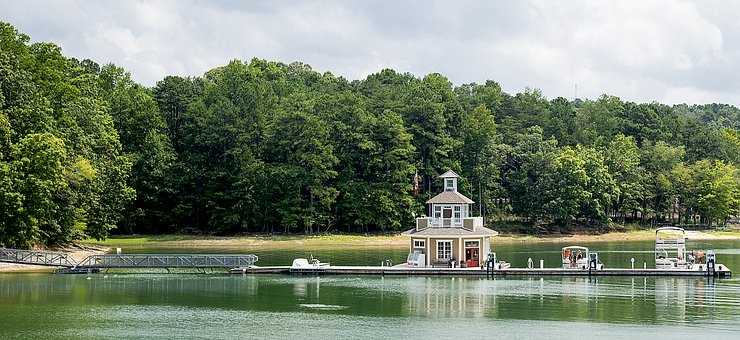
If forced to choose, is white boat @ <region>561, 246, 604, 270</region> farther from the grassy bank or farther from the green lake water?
the grassy bank

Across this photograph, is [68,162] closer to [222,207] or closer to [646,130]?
[222,207]

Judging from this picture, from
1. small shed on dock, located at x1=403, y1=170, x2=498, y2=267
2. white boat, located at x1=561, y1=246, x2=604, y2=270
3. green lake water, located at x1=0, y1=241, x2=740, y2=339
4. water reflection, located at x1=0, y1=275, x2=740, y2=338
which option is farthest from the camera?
small shed on dock, located at x1=403, y1=170, x2=498, y2=267

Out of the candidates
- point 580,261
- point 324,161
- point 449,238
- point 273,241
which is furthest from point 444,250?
point 324,161

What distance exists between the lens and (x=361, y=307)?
48.4 meters

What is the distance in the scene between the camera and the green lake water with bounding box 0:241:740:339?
40.6 metres

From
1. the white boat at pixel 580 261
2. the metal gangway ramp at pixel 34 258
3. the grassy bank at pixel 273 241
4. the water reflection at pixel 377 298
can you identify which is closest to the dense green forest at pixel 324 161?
the grassy bank at pixel 273 241

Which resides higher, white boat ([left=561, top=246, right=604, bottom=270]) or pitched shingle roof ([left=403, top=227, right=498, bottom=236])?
pitched shingle roof ([left=403, top=227, right=498, bottom=236])

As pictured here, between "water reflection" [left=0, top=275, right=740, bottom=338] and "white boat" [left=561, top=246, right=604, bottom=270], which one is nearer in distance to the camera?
"water reflection" [left=0, top=275, right=740, bottom=338]

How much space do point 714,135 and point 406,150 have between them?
55.3 meters

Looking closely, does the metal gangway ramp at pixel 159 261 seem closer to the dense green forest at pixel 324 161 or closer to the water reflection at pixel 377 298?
the water reflection at pixel 377 298

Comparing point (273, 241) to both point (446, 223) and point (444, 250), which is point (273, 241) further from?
point (446, 223)

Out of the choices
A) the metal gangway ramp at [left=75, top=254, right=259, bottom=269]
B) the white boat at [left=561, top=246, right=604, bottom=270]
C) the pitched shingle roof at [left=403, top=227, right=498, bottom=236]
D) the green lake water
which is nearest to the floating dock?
the white boat at [left=561, top=246, right=604, bottom=270]

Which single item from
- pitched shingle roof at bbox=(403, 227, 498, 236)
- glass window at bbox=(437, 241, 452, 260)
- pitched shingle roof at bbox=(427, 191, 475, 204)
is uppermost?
pitched shingle roof at bbox=(427, 191, 475, 204)

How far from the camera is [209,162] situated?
373 ft
